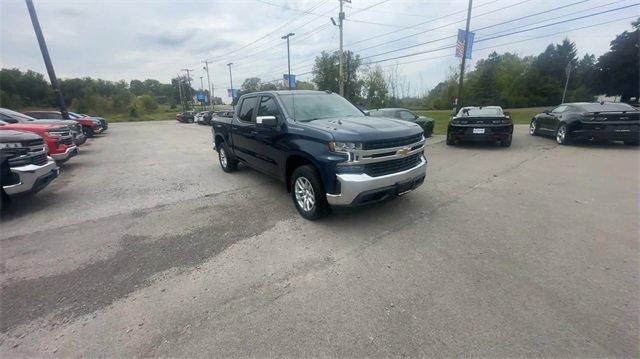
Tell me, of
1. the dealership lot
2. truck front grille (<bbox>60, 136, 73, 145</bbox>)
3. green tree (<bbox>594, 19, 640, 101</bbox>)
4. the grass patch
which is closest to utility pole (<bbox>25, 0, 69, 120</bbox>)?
truck front grille (<bbox>60, 136, 73, 145</bbox>)

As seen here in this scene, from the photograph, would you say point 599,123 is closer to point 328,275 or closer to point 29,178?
point 328,275

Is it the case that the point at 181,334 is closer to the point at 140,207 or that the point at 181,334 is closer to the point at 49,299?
the point at 49,299

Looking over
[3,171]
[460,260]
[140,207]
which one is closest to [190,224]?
[140,207]

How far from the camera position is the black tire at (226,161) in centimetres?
719

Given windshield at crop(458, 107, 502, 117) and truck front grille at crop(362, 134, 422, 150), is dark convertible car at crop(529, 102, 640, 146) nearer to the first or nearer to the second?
windshield at crop(458, 107, 502, 117)

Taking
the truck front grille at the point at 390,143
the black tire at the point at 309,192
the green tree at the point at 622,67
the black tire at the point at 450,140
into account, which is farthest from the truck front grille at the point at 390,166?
the green tree at the point at 622,67

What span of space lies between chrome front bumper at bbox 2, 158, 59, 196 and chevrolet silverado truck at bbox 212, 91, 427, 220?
339 centimetres

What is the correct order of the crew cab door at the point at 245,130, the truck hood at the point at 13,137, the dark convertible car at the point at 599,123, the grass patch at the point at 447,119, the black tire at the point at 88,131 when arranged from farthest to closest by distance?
the black tire at the point at 88,131 → the grass patch at the point at 447,119 → the dark convertible car at the point at 599,123 → the crew cab door at the point at 245,130 → the truck hood at the point at 13,137

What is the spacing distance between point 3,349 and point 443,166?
25.4 ft

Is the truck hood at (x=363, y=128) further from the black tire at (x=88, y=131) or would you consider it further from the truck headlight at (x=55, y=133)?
the black tire at (x=88, y=131)

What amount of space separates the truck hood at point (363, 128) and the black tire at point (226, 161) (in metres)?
3.49

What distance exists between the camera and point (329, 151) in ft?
12.3

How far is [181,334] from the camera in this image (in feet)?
7.43

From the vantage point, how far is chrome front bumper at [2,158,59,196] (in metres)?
4.48
